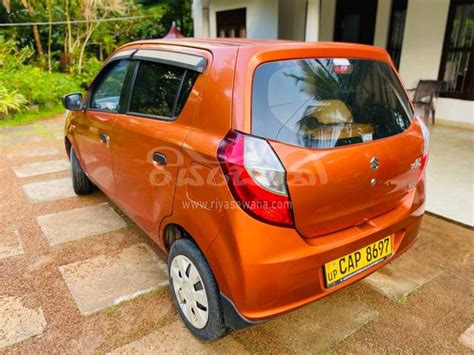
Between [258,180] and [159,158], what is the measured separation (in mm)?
738

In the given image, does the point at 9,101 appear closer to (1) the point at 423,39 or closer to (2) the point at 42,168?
(2) the point at 42,168

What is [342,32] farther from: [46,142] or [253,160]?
[253,160]

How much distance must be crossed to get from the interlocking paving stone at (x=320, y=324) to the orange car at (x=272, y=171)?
0.40 meters

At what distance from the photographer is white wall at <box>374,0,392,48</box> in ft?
25.1

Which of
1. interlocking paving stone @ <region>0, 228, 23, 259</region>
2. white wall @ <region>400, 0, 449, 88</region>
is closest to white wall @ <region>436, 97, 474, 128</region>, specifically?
white wall @ <region>400, 0, 449, 88</region>

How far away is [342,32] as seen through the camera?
8867mm

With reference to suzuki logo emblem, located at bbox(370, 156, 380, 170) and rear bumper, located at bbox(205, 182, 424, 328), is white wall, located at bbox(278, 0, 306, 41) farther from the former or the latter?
rear bumper, located at bbox(205, 182, 424, 328)

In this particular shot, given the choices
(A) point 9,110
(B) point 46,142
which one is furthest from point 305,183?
(A) point 9,110

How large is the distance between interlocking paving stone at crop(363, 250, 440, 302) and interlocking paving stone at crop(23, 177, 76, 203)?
3.13 metres

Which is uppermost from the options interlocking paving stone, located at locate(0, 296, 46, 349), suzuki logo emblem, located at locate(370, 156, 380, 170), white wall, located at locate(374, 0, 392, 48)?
white wall, located at locate(374, 0, 392, 48)

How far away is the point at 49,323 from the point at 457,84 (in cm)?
738

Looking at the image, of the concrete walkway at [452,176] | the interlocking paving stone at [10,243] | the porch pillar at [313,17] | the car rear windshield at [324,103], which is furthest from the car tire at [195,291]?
the porch pillar at [313,17]

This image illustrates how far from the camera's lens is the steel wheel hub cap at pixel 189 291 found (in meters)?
1.90

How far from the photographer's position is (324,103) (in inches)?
70.6
